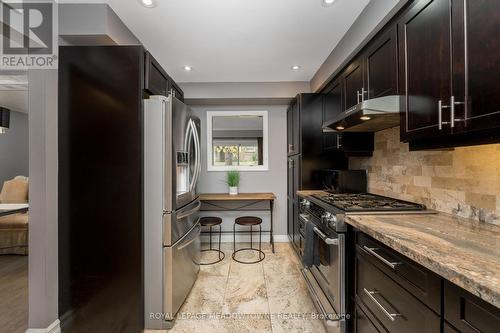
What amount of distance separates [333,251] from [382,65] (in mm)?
1398

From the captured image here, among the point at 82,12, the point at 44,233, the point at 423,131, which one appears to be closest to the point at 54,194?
the point at 44,233

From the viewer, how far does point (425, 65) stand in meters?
1.24

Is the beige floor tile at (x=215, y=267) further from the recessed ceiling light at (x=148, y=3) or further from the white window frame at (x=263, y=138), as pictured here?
the recessed ceiling light at (x=148, y=3)

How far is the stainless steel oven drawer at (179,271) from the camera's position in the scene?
1.89 meters

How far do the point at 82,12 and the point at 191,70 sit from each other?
144 cm

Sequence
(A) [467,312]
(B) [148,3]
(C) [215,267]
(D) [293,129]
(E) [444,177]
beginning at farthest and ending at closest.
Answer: (D) [293,129]
(C) [215,267]
(B) [148,3]
(E) [444,177]
(A) [467,312]

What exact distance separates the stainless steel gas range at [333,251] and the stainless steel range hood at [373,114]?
663mm

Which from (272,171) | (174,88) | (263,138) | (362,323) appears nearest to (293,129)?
(263,138)

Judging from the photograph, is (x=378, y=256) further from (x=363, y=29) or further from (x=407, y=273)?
(x=363, y=29)

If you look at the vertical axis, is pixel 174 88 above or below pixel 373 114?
above

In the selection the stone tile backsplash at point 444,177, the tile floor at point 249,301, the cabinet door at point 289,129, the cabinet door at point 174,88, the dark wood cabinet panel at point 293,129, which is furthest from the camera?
the cabinet door at point 289,129

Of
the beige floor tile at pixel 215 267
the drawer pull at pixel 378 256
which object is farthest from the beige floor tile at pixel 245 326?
the drawer pull at pixel 378 256

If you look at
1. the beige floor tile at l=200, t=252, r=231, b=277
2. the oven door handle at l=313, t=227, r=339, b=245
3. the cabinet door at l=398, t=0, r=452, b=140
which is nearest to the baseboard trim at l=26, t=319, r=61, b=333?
the beige floor tile at l=200, t=252, r=231, b=277

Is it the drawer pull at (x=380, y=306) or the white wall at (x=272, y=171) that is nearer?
the drawer pull at (x=380, y=306)
